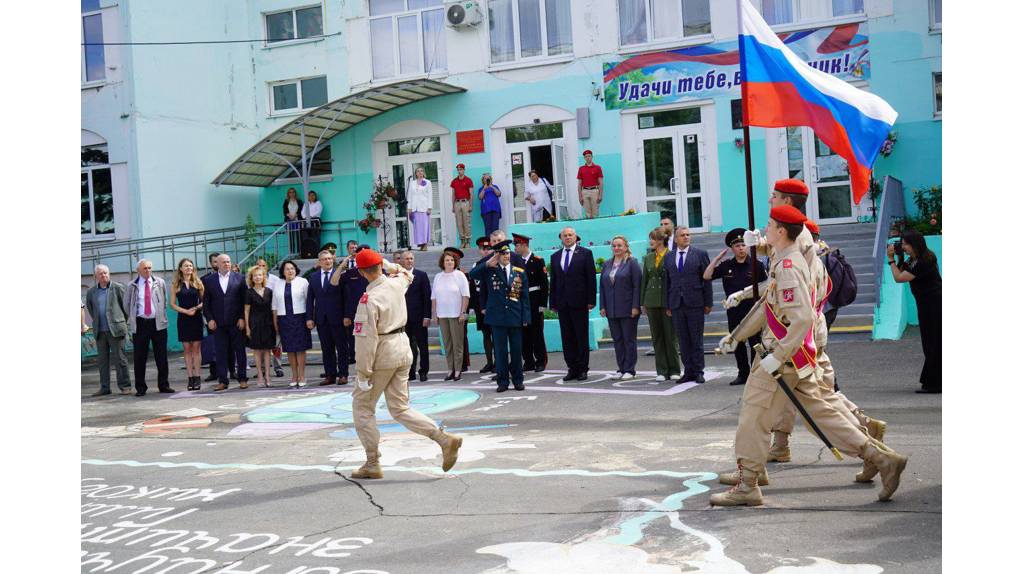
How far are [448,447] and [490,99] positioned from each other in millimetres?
17681

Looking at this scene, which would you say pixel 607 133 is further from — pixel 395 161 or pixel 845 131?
pixel 845 131

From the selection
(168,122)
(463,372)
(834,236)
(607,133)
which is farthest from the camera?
(168,122)

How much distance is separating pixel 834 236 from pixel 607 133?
595 cm

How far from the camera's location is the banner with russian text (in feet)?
69.8

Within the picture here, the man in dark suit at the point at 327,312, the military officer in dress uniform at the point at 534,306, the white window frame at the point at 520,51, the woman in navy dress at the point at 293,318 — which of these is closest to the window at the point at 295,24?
the white window frame at the point at 520,51

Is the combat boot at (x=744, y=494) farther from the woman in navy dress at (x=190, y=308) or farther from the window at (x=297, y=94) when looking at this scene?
the window at (x=297, y=94)

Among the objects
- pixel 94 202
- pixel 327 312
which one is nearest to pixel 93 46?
pixel 94 202

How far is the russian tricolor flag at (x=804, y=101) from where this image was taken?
8.14 m

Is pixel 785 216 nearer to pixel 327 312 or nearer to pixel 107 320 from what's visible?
pixel 327 312

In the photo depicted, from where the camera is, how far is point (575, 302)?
1303 cm

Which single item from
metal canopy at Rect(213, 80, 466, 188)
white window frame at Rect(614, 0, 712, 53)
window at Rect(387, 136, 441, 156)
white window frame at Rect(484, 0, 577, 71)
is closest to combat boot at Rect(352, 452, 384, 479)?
metal canopy at Rect(213, 80, 466, 188)

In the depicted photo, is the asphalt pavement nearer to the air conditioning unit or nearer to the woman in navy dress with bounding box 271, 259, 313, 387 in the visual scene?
the woman in navy dress with bounding box 271, 259, 313, 387
